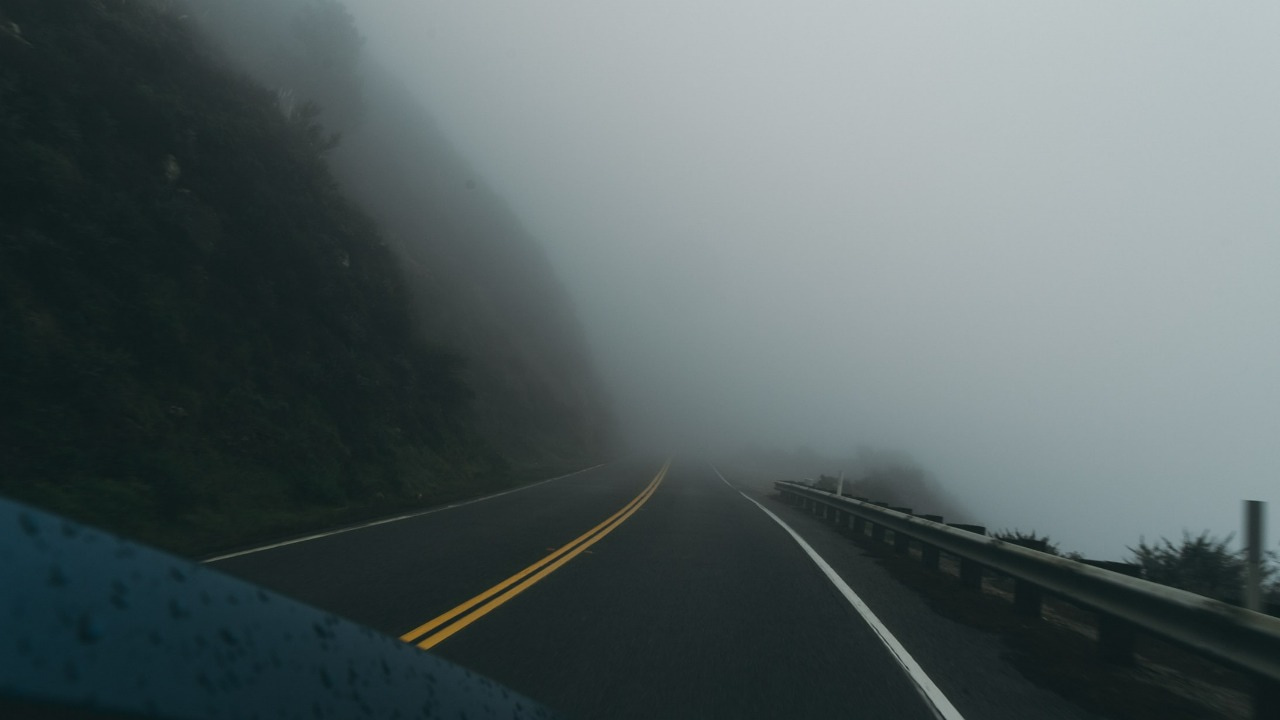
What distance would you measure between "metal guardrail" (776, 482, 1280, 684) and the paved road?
4.65ft

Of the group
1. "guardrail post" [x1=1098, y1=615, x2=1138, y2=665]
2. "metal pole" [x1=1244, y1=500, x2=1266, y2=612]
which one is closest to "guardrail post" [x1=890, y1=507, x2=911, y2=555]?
"guardrail post" [x1=1098, y1=615, x2=1138, y2=665]

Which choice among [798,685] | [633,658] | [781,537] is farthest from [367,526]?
[798,685]

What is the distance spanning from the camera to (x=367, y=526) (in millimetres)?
13000

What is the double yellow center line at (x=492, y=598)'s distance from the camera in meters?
6.22

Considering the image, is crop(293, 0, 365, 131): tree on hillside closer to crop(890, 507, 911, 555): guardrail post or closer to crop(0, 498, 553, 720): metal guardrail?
crop(890, 507, 911, 555): guardrail post

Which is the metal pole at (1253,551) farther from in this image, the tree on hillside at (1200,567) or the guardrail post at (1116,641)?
the tree on hillside at (1200,567)

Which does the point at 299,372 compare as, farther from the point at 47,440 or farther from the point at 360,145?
the point at 360,145

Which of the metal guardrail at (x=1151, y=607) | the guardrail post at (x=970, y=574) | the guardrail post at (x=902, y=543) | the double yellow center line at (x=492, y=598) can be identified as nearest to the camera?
the metal guardrail at (x=1151, y=607)

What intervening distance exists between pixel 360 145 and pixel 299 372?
1809 inches

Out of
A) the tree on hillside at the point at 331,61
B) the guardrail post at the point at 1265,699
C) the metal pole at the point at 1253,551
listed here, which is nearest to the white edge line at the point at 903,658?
the guardrail post at the point at 1265,699

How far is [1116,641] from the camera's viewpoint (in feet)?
22.7

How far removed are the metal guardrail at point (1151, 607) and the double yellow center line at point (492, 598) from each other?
5102mm

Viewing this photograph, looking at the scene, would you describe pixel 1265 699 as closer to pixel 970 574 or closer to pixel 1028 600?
pixel 1028 600

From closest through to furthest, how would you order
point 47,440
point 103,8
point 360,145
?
point 47,440, point 103,8, point 360,145
